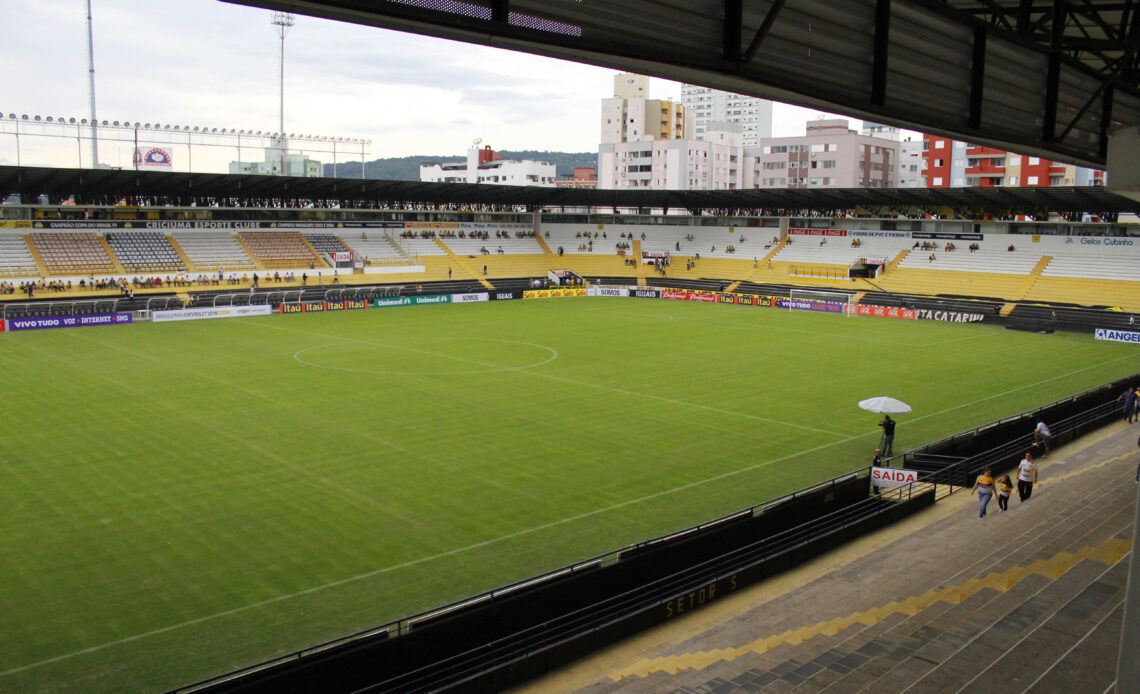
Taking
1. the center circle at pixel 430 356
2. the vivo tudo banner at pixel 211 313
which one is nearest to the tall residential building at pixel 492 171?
the vivo tudo banner at pixel 211 313

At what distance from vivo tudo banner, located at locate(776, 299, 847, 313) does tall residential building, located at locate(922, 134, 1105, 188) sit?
117 feet

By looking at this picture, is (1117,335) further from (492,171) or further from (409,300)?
(492,171)

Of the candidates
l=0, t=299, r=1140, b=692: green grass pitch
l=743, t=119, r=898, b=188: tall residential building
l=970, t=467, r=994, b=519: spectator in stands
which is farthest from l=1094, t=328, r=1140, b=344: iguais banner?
l=743, t=119, r=898, b=188: tall residential building

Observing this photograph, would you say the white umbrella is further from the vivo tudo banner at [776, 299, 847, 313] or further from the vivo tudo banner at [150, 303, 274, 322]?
the vivo tudo banner at [150, 303, 274, 322]

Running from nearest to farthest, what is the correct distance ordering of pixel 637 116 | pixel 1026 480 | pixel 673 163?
1. pixel 1026 480
2. pixel 673 163
3. pixel 637 116

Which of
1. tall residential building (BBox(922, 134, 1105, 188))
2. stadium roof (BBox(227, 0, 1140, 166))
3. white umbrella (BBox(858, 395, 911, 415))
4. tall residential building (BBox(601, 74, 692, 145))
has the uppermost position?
tall residential building (BBox(601, 74, 692, 145))

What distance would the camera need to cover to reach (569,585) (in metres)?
13.2

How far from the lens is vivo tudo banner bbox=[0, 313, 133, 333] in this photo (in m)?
46.7

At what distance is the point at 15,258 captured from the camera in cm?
5519

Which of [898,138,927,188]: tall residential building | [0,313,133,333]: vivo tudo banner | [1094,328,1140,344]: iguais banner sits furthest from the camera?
[898,138,927,188]: tall residential building

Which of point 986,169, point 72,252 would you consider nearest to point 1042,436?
point 72,252

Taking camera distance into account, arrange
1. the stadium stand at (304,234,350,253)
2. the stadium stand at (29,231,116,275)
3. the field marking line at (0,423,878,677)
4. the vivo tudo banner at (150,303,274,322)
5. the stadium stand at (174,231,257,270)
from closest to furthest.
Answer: the field marking line at (0,423,878,677) < the vivo tudo banner at (150,303,274,322) < the stadium stand at (29,231,116,275) < the stadium stand at (174,231,257,270) < the stadium stand at (304,234,350,253)

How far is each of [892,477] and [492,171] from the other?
14146 centimetres

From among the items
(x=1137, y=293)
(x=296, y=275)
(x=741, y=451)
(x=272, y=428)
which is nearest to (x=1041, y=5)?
(x=741, y=451)
